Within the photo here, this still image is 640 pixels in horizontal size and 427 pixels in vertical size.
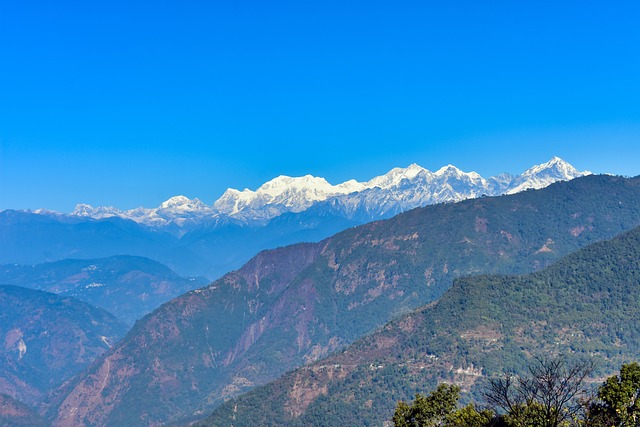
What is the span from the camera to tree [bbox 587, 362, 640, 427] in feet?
237

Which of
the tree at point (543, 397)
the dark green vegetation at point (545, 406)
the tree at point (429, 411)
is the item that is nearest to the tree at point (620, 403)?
the dark green vegetation at point (545, 406)

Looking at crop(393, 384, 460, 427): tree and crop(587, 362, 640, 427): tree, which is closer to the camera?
crop(587, 362, 640, 427): tree

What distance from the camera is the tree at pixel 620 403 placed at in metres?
72.1

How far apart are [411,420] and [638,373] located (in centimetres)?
2869

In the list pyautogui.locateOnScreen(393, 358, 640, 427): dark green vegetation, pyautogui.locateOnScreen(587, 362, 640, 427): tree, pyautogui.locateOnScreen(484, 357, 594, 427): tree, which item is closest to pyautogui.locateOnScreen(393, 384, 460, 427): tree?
pyautogui.locateOnScreen(393, 358, 640, 427): dark green vegetation

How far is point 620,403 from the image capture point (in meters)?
76.5

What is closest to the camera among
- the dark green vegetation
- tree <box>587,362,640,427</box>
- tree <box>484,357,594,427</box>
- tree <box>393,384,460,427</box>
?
tree <box>484,357,594,427</box>

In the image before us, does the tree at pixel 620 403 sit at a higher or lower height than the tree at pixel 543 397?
lower

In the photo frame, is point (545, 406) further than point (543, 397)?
Yes

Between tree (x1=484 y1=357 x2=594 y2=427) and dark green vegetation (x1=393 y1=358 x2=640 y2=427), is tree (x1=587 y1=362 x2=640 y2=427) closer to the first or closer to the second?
dark green vegetation (x1=393 y1=358 x2=640 y2=427)

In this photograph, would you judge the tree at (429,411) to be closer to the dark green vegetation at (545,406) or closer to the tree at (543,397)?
the dark green vegetation at (545,406)

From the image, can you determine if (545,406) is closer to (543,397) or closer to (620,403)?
(543,397)

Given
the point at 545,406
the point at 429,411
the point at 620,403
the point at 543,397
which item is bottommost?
the point at 429,411

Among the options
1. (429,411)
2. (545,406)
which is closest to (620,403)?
(545,406)
